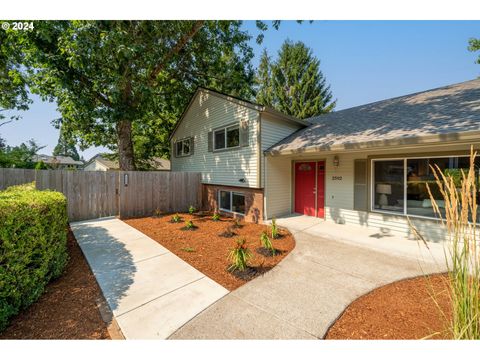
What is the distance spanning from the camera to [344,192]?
7.38 metres

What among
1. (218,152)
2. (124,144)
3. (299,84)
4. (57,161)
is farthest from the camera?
(57,161)

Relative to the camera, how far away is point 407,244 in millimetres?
5430

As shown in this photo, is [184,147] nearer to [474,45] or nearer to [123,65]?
[123,65]

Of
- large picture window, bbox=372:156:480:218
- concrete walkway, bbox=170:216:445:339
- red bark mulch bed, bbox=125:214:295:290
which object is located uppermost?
large picture window, bbox=372:156:480:218

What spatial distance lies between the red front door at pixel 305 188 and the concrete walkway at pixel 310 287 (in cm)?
265

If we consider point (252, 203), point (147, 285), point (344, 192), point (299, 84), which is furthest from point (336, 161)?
point (299, 84)

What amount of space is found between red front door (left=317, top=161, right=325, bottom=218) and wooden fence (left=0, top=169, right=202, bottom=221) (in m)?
6.16

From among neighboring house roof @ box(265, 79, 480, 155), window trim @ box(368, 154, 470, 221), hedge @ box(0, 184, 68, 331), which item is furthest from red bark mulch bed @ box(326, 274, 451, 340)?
hedge @ box(0, 184, 68, 331)

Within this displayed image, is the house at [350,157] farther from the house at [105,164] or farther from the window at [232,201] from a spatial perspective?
the house at [105,164]

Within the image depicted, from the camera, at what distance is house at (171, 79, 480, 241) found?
526 cm

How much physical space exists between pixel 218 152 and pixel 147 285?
705 centimetres

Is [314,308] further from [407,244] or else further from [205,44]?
[205,44]

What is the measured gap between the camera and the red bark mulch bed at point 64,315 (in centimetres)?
252

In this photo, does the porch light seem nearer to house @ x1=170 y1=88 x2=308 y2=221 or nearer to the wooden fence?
house @ x1=170 y1=88 x2=308 y2=221
